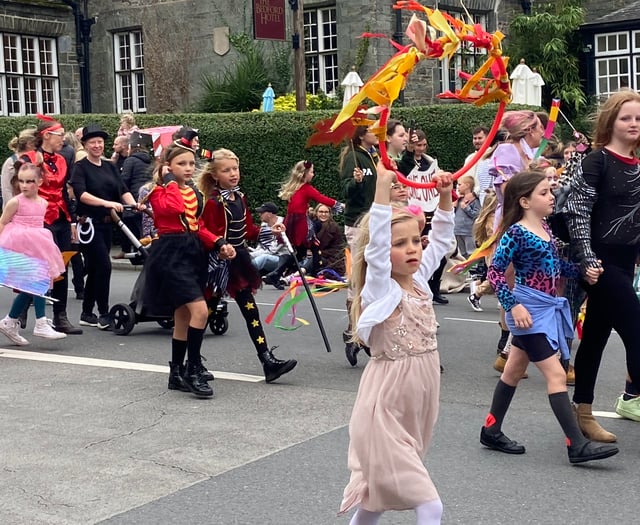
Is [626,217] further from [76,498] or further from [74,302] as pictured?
[74,302]

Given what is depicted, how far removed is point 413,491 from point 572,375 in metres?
4.07

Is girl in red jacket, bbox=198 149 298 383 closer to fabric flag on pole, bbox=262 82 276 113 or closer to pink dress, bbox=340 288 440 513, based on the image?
pink dress, bbox=340 288 440 513

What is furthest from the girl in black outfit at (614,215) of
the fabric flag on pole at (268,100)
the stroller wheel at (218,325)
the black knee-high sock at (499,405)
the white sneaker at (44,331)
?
the fabric flag on pole at (268,100)

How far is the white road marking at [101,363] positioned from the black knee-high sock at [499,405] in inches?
96.2

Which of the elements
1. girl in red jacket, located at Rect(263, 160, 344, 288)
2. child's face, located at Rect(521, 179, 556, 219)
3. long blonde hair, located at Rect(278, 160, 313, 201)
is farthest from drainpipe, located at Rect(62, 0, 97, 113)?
child's face, located at Rect(521, 179, 556, 219)

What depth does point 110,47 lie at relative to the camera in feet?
89.9

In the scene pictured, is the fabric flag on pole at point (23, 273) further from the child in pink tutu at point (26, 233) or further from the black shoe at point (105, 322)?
the black shoe at point (105, 322)

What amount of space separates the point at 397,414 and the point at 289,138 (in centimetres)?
1486

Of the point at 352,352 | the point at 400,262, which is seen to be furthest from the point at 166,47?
the point at 400,262

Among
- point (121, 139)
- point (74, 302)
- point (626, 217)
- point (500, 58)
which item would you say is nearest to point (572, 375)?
point (626, 217)

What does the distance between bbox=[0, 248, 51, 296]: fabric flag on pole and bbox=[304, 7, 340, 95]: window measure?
14.9 m

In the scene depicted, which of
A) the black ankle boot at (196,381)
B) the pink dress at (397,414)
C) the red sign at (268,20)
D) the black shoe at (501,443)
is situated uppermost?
the red sign at (268,20)

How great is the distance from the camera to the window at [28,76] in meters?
26.6

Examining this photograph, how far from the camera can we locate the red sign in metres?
21.4
